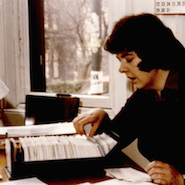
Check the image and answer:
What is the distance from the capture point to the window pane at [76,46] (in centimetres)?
191

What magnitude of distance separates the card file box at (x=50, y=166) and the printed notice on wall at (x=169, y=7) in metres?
0.91

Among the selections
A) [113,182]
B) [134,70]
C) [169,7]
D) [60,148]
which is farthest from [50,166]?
[169,7]

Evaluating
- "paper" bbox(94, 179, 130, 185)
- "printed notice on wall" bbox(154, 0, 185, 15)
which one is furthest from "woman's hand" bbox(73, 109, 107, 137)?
"printed notice on wall" bbox(154, 0, 185, 15)

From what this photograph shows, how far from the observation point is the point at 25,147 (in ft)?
2.95

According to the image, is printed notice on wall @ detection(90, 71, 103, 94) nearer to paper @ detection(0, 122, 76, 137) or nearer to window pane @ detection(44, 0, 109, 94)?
window pane @ detection(44, 0, 109, 94)

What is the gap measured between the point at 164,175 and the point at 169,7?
1.00 m

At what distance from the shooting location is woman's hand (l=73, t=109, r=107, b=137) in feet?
3.90

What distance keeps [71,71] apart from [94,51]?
257 mm

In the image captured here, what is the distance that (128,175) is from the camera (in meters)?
0.92

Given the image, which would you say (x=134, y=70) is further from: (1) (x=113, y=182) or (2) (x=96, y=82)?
(2) (x=96, y=82)

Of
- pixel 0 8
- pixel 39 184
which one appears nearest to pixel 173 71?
pixel 39 184

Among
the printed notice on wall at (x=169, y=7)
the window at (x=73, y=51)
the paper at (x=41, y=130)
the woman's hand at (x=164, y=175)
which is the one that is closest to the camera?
the woman's hand at (x=164, y=175)

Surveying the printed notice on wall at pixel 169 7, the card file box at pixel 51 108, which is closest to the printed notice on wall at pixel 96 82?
the card file box at pixel 51 108

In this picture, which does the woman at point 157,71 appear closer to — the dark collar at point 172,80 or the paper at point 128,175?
the dark collar at point 172,80
